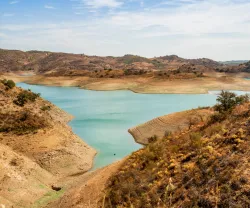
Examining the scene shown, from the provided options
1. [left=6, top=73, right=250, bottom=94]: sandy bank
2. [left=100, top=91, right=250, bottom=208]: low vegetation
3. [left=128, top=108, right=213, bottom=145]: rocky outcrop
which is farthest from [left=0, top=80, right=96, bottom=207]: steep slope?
[left=6, top=73, right=250, bottom=94]: sandy bank

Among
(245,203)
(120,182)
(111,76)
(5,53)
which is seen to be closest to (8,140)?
(120,182)

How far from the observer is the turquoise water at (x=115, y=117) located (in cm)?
2720

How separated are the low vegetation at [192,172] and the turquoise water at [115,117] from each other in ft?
29.7

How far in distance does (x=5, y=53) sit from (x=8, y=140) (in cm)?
16448

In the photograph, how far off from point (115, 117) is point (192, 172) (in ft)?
97.4

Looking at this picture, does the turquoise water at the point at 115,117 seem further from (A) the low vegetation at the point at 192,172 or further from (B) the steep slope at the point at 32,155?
(A) the low vegetation at the point at 192,172

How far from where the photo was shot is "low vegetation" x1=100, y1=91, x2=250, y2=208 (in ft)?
32.6

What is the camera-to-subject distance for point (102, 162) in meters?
23.8

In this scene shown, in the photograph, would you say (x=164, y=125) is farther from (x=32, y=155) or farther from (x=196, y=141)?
(x=196, y=141)

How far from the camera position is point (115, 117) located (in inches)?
1628

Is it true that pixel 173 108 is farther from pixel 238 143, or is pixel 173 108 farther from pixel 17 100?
pixel 238 143

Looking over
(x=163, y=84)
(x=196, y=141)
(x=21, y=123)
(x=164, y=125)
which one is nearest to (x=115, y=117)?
(x=164, y=125)

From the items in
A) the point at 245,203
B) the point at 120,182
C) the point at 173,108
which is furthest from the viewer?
the point at 173,108

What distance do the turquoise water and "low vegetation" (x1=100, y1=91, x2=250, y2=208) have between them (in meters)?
9.06
